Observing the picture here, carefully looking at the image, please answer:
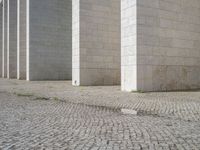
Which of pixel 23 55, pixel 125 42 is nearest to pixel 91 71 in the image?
pixel 125 42

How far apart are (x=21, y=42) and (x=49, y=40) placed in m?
4.55

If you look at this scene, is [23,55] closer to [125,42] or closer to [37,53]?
[37,53]

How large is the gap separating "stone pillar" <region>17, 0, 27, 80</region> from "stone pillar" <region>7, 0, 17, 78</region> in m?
3.89

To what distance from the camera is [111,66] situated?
1596 cm

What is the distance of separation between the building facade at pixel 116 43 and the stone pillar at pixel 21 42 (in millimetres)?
91

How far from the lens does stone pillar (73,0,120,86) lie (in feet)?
50.3

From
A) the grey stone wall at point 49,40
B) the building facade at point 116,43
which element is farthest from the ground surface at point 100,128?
the grey stone wall at point 49,40

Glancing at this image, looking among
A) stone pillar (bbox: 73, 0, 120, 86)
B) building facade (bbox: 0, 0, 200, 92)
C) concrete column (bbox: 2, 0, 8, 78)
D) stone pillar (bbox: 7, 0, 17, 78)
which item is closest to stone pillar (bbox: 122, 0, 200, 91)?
building facade (bbox: 0, 0, 200, 92)

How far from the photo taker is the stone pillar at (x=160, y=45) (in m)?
11.0

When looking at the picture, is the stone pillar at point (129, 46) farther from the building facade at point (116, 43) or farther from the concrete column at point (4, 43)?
the concrete column at point (4, 43)

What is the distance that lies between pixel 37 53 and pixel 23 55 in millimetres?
4130

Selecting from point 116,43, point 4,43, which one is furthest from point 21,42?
point 116,43

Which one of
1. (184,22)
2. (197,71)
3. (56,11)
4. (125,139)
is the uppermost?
(56,11)

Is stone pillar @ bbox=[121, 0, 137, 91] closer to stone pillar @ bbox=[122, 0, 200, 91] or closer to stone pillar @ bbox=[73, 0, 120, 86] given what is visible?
stone pillar @ bbox=[122, 0, 200, 91]
